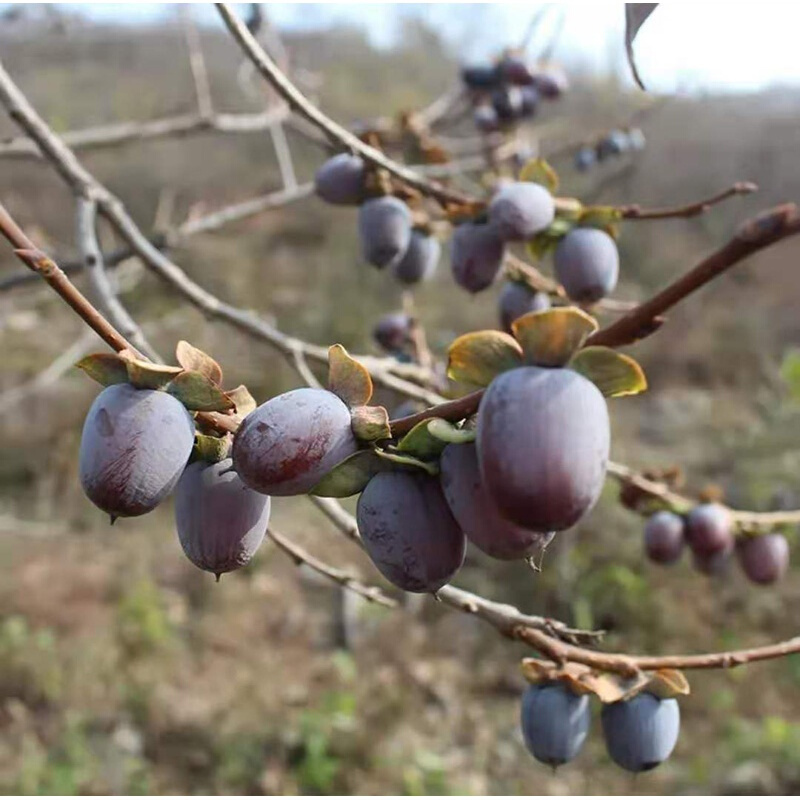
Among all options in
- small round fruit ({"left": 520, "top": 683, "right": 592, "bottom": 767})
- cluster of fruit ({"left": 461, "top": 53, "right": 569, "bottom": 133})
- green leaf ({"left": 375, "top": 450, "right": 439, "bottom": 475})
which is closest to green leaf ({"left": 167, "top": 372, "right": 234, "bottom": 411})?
green leaf ({"left": 375, "top": 450, "right": 439, "bottom": 475})

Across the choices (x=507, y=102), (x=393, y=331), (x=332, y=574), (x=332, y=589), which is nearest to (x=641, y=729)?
(x=332, y=574)

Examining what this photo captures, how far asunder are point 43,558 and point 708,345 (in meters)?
6.09

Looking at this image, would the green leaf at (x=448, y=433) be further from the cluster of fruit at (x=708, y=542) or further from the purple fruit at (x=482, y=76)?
the purple fruit at (x=482, y=76)

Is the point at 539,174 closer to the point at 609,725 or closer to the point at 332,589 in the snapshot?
the point at 609,725

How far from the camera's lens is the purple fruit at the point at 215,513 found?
56 centimetres

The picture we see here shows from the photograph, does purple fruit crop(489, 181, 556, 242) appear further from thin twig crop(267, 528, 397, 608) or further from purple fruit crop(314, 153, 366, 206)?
thin twig crop(267, 528, 397, 608)

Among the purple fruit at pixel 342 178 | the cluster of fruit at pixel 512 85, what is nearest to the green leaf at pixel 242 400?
the purple fruit at pixel 342 178

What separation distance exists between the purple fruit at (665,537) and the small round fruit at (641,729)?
0.57 m

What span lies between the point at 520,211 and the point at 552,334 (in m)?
0.59

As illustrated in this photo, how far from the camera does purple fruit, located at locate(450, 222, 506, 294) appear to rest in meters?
1.10

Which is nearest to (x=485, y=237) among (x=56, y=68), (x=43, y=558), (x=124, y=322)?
(x=124, y=322)

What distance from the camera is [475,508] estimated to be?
1.61ft

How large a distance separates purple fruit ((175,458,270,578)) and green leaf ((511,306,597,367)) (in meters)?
0.22

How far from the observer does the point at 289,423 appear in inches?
19.9
